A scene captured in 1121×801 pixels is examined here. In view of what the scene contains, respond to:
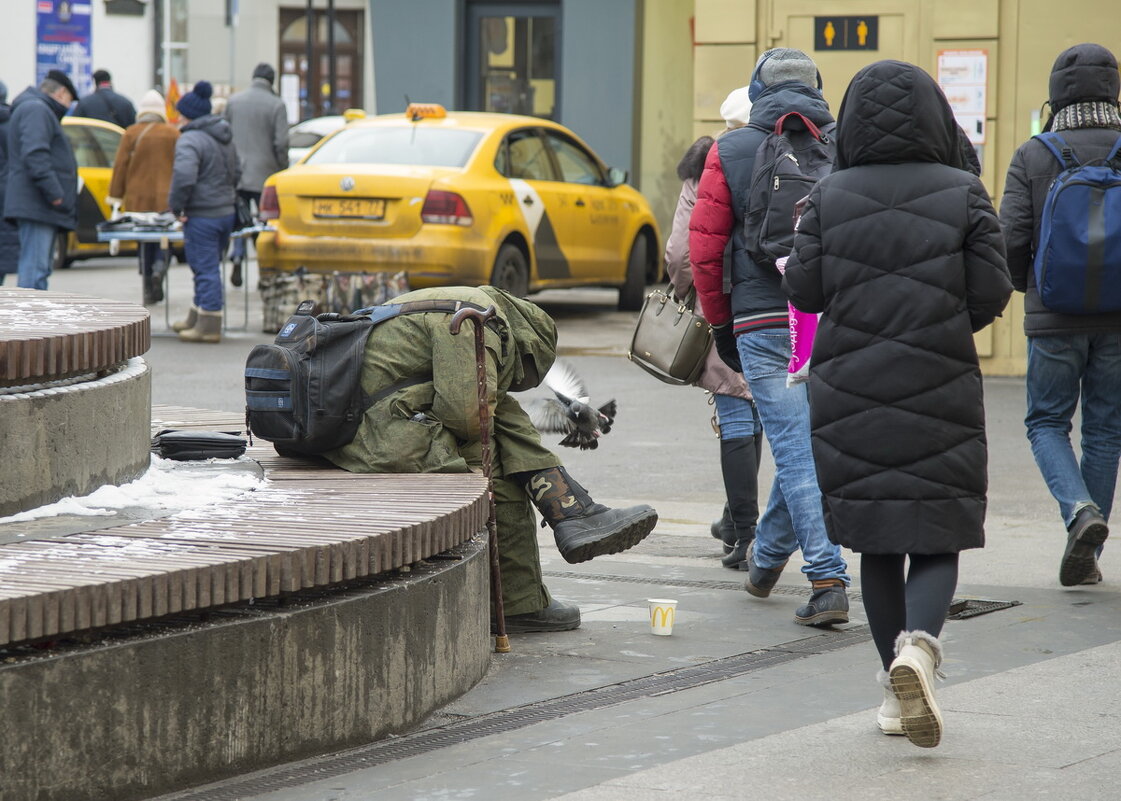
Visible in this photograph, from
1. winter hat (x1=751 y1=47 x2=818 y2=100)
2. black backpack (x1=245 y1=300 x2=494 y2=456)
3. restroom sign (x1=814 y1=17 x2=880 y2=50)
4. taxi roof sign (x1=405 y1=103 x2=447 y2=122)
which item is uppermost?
restroom sign (x1=814 y1=17 x2=880 y2=50)

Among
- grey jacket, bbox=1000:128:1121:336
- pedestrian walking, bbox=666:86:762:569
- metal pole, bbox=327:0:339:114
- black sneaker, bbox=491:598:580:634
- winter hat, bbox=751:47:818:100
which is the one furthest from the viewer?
metal pole, bbox=327:0:339:114

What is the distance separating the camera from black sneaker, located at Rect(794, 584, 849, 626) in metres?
5.74

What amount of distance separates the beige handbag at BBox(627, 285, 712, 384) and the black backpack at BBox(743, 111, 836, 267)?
1.09 m

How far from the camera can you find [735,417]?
6977 mm

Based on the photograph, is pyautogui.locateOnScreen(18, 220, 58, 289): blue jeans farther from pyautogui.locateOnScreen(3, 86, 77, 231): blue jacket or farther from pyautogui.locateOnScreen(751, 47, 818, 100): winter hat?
pyautogui.locateOnScreen(751, 47, 818, 100): winter hat

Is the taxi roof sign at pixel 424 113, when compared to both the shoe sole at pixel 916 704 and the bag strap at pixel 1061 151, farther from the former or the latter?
the shoe sole at pixel 916 704

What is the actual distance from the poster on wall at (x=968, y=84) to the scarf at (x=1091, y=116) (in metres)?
6.05

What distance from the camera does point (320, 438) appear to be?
17.5 feet

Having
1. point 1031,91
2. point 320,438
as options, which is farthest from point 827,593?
point 1031,91

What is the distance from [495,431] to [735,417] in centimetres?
165

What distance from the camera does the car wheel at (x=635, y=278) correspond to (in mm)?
16828

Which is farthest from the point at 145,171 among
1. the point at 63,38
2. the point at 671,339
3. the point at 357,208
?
the point at 63,38

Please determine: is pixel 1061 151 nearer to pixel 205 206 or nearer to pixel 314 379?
pixel 314 379

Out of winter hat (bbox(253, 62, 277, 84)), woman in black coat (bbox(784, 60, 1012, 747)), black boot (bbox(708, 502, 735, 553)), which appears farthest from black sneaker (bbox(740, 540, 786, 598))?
winter hat (bbox(253, 62, 277, 84))
